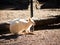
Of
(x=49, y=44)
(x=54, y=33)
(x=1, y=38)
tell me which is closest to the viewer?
(x=49, y=44)

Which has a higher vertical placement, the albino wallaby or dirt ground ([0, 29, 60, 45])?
the albino wallaby

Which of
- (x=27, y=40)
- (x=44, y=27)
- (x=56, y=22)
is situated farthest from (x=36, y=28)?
(x=27, y=40)

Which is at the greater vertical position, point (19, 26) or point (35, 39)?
point (19, 26)

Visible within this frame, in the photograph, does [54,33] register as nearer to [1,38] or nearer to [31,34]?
[31,34]

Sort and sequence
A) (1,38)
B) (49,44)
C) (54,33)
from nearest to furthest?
(49,44) < (1,38) < (54,33)

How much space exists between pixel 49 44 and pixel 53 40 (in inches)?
14.4

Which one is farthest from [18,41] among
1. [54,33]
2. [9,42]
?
[54,33]

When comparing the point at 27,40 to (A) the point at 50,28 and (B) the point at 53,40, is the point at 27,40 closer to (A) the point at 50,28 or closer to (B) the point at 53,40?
(B) the point at 53,40

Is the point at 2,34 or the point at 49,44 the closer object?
the point at 49,44

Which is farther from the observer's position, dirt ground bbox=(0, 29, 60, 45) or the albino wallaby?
the albino wallaby

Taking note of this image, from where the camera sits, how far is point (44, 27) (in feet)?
24.8

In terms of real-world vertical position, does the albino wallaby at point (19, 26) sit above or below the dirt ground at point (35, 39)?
above

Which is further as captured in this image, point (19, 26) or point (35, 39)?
point (19, 26)

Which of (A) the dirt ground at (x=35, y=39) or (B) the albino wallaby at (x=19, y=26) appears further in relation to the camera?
(B) the albino wallaby at (x=19, y=26)
